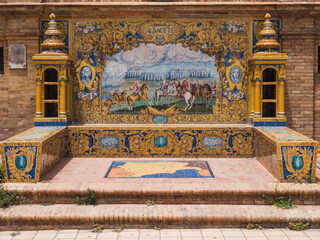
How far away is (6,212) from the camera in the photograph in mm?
6512

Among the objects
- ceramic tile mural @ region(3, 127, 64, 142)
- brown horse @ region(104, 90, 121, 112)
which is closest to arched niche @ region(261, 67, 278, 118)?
brown horse @ region(104, 90, 121, 112)

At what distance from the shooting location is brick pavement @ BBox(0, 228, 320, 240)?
601 centimetres

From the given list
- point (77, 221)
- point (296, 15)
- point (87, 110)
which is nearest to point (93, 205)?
point (77, 221)

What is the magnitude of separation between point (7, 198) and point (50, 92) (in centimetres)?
384

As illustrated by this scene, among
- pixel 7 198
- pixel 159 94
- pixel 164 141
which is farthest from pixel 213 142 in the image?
pixel 7 198

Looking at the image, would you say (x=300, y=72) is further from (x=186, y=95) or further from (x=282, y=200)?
(x=282, y=200)

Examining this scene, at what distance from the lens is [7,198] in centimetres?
676

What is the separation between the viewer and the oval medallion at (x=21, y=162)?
7156 mm

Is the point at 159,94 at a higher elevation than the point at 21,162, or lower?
higher

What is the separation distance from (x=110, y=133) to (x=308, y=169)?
4.48 metres

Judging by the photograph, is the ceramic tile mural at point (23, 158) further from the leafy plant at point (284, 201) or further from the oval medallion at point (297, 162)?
the oval medallion at point (297, 162)

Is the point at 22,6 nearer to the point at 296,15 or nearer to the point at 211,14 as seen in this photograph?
the point at 211,14

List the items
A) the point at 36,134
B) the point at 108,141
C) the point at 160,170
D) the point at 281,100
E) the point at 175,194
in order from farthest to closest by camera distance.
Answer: the point at 108,141 → the point at 281,100 → the point at 160,170 → the point at 36,134 → the point at 175,194

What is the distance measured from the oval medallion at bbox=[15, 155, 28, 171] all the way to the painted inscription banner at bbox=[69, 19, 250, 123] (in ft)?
9.70
